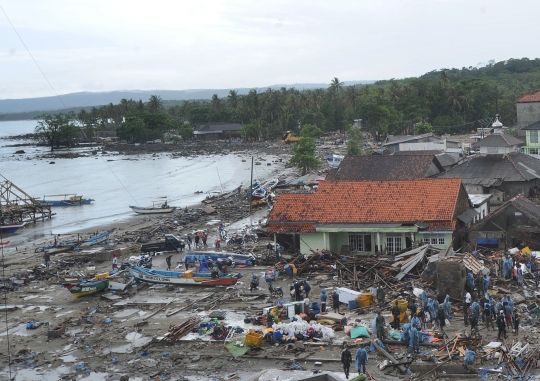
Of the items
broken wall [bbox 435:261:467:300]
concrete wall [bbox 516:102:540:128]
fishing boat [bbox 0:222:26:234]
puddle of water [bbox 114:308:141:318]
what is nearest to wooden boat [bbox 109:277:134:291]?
puddle of water [bbox 114:308:141:318]

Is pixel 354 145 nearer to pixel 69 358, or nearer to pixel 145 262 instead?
pixel 145 262

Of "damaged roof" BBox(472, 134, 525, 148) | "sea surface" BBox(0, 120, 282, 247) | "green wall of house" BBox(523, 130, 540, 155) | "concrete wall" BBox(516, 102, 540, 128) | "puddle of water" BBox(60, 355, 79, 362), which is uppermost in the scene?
"concrete wall" BBox(516, 102, 540, 128)

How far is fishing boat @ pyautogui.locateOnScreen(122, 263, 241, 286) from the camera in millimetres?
28188

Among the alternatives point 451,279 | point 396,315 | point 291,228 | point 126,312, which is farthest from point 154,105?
point 396,315

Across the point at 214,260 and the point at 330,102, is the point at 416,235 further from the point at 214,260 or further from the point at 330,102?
the point at 330,102

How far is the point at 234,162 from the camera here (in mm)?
99750

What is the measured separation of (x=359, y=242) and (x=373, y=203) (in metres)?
1.93

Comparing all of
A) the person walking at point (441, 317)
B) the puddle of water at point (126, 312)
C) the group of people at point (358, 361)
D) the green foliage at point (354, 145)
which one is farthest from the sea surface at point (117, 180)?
Answer: the group of people at point (358, 361)

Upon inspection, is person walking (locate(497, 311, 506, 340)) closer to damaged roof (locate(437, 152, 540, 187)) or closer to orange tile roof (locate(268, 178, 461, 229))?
orange tile roof (locate(268, 178, 461, 229))

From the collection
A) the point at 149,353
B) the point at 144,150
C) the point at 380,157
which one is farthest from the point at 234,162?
the point at 149,353

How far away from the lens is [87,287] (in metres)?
28.1

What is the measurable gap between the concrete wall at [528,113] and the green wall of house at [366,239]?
46240mm

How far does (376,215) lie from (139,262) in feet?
37.5

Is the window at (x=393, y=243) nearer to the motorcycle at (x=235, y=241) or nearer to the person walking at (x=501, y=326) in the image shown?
the motorcycle at (x=235, y=241)
